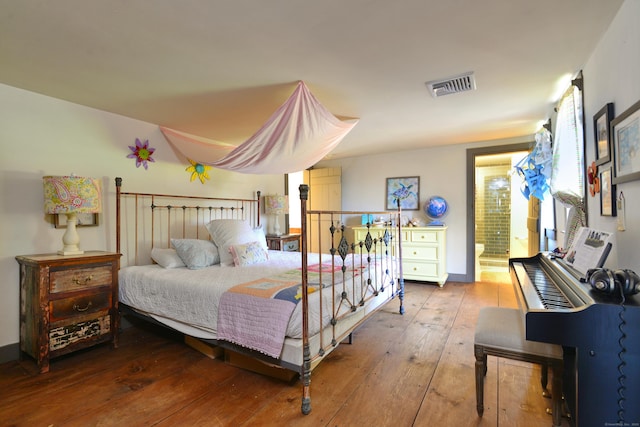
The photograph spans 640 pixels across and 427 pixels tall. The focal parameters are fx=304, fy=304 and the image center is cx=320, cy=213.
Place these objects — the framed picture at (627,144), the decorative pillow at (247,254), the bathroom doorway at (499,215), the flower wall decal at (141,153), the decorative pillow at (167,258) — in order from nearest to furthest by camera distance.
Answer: the framed picture at (627,144), the decorative pillow at (167,258), the decorative pillow at (247,254), the flower wall decal at (141,153), the bathroom doorway at (499,215)

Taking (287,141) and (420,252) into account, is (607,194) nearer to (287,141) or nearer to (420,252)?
(287,141)

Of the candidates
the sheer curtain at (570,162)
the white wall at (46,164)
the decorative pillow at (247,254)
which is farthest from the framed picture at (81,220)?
the sheer curtain at (570,162)

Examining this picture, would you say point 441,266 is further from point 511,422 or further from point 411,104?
point 511,422

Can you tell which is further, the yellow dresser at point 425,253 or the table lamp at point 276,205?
the yellow dresser at point 425,253

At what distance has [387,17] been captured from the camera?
5.22ft

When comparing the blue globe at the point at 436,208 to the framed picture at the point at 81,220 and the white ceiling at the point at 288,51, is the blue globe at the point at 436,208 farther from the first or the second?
the framed picture at the point at 81,220

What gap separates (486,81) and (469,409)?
89.9 inches

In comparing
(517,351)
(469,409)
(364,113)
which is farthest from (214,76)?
(469,409)

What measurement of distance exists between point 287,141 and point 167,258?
61.5 inches

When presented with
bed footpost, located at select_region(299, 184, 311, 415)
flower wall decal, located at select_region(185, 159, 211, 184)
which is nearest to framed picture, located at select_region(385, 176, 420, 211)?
flower wall decal, located at select_region(185, 159, 211, 184)

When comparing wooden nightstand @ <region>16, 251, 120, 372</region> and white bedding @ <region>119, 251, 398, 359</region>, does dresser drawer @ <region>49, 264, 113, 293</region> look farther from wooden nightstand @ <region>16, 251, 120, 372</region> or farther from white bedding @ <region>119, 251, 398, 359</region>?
white bedding @ <region>119, 251, 398, 359</region>

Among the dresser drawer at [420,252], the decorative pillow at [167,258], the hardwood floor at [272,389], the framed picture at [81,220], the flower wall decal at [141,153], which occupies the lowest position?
the hardwood floor at [272,389]

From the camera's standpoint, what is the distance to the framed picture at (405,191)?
4918mm

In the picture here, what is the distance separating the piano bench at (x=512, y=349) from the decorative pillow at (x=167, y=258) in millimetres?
2495
